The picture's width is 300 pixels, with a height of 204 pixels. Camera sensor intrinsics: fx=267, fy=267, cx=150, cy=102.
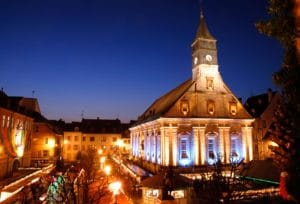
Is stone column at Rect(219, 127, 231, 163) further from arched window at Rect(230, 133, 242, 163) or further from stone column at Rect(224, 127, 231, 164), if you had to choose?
arched window at Rect(230, 133, 242, 163)

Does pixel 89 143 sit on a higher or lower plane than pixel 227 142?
lower

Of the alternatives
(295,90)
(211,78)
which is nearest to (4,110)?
(211,78)

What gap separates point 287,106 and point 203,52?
38.0 meters

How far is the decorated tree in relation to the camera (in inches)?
264

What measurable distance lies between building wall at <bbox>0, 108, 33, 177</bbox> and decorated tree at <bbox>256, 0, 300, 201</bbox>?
31.0 metres

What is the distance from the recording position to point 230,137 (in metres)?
42.2

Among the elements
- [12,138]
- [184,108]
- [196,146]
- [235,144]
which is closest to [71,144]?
[12,138]

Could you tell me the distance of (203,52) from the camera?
43875mm

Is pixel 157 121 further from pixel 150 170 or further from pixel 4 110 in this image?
pixel 4 110

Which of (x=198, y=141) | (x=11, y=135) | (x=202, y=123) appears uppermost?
(x=202, y=123)

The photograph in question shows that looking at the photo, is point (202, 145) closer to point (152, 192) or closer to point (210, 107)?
point (210, 107)

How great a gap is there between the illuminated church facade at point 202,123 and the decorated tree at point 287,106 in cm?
3139

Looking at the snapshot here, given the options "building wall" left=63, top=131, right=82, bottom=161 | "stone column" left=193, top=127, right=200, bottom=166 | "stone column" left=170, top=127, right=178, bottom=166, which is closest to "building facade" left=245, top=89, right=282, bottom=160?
"stone column" left=193, top=127, right=200, bottom=166

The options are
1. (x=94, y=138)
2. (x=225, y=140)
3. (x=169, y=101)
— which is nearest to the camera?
(x=225, y=140)
